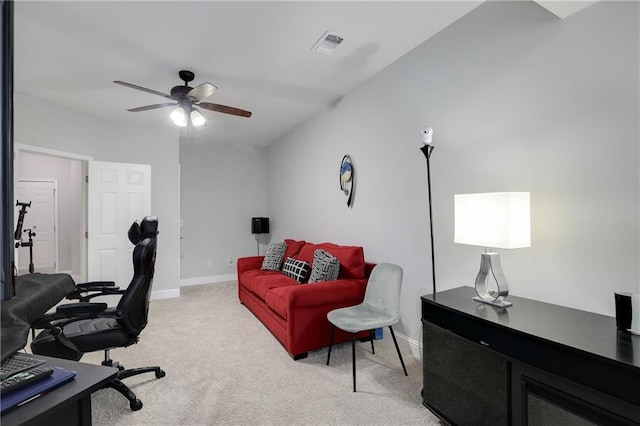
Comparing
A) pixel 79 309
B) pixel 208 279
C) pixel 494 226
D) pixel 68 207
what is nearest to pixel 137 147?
pixel 208 279

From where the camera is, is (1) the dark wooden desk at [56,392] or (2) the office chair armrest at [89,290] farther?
(2) the office chair armrest at [89,290]

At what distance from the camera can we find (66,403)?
82 centimetres

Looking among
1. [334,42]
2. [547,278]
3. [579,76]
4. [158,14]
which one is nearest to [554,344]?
[547,278]

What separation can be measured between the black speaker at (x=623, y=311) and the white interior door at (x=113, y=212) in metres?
5.07

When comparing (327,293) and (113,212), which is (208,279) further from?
(327,293)

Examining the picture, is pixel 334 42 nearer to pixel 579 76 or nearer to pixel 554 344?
pixel 579 76

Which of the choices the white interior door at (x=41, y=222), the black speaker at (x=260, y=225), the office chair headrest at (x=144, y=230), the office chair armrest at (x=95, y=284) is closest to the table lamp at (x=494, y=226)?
the office chair headrest at (x=144, y=230)

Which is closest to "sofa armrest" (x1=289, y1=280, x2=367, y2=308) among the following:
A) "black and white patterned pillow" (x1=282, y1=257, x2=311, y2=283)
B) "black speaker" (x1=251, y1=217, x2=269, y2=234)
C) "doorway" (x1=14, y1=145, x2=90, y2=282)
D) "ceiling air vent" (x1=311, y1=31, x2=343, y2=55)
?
"black and white patterned pillow" (x1=282, y1=257, x2=311, y2=283)

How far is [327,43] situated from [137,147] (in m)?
3.57

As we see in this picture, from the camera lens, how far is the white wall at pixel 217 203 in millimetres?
5656

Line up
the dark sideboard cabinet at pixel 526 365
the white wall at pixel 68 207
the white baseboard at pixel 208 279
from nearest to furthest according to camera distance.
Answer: the dark sideboard cabinet at pixel 526 365, the white baseboard at pixel 208 279, the white wall at pixel 68 207

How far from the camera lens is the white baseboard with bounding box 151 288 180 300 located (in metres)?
4.71

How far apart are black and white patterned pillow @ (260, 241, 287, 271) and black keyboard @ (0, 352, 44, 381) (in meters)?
3.24

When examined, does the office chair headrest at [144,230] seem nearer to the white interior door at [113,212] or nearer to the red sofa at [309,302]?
the red sofa at [309,302]
